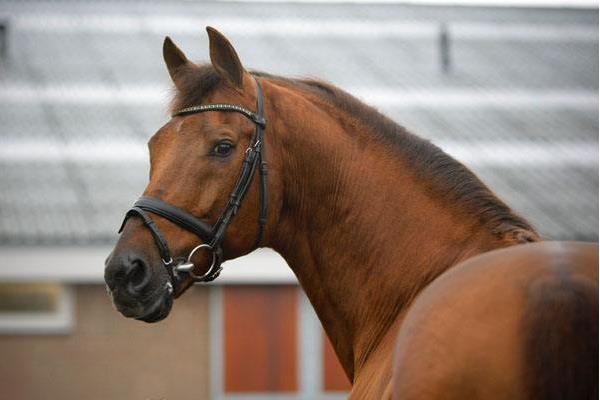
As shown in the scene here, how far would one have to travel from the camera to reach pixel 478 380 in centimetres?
228

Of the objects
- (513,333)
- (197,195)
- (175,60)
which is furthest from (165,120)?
(513,333)

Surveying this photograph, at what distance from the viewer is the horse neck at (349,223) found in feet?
11.6

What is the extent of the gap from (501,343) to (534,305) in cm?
13

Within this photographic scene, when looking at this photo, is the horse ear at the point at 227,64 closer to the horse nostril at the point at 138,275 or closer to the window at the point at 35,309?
the horse nostril at the point at 138,275

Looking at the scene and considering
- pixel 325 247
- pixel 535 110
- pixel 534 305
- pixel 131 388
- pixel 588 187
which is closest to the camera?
pixel 534 305

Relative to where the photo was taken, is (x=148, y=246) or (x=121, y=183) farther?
(x=121, y=183)

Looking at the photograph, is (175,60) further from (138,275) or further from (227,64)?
(138,275)

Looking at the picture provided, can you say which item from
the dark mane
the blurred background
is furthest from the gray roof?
the dark mane

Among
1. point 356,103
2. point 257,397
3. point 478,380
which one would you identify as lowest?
point 257,397

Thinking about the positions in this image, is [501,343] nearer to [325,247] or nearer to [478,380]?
[478,380]

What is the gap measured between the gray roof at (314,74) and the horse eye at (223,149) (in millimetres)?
9130

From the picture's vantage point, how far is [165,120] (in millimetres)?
12914

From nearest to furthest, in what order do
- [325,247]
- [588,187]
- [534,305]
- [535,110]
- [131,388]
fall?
[534,305] < [325,247] < [131,388] < [588,187] < [535,110]

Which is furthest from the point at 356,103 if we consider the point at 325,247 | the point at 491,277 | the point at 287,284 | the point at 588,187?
the point at 588,187
